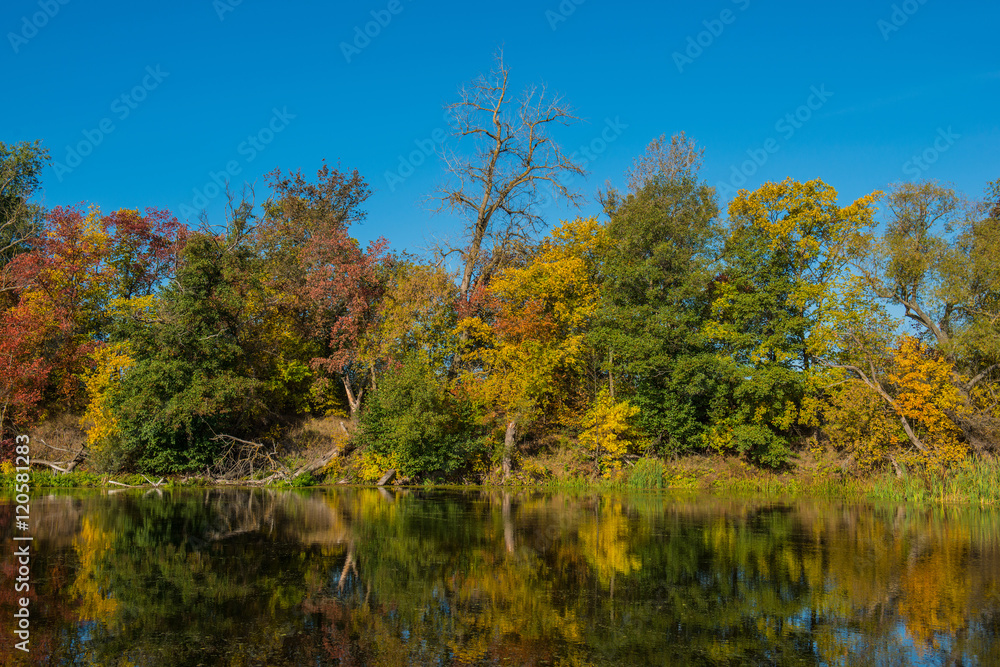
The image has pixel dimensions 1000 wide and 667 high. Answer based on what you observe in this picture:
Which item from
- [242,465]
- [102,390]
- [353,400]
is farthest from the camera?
[353,400]

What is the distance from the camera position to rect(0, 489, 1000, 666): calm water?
708cm

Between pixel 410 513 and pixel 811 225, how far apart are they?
79.3 ft

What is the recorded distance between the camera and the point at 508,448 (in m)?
31.3

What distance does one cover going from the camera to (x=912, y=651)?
716cm

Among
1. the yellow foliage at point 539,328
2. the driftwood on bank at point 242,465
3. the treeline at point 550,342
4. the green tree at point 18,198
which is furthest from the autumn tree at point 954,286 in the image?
the green tree at point 18,198

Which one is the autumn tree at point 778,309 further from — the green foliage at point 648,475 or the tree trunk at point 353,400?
the tree trunk at point 353,400

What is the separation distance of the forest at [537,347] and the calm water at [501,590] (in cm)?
1094

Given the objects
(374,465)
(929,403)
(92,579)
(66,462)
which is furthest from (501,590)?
(66,462)

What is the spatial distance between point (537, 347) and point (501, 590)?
21.6 meters

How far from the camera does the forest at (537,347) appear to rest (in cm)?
2841

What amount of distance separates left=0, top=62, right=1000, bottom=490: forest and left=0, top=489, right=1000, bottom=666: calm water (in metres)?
10.9

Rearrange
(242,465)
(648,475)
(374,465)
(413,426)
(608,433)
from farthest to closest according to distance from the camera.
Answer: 1. (608,433)
2. (374,465)
3. (242,465)
4. (648,475)
5. (413,426)

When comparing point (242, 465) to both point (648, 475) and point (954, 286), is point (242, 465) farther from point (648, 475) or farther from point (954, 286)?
point (954, 286)

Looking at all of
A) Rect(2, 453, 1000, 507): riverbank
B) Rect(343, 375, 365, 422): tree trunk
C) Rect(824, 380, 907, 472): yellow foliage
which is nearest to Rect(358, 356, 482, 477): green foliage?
Rect(2, 453, 1000, 507): riverbank
